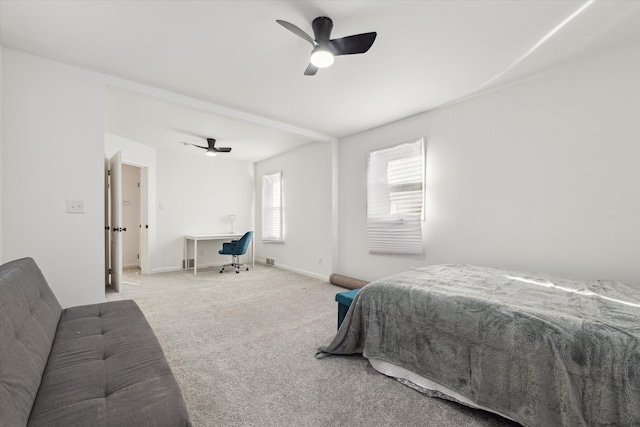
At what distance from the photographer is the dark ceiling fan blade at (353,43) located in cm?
185

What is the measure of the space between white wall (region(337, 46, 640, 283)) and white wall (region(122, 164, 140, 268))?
577 centimetres

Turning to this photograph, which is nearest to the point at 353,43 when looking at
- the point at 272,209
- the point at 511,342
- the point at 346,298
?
the point at 346,298

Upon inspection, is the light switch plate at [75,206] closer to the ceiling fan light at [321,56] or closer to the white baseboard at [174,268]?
the ceiling fan light at [321,56]

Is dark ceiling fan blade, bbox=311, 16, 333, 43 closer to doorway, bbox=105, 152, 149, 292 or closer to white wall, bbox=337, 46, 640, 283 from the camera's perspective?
white wall, bbox=337, 46, 640, 283

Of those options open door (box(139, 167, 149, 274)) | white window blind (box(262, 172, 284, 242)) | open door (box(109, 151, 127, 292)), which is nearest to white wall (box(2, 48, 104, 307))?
open door (box(109, 151, 127, 292))

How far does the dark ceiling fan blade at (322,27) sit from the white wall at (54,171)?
2.17 meters

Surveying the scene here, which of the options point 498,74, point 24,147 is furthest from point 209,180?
point 498,74

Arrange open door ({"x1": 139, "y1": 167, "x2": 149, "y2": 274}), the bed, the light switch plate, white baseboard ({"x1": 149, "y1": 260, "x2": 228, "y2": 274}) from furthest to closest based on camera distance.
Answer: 1. white baseboard ({"x1": 149, "y1": 260, "x2": 228, "y2": 274})
2. open door ({"x1": 139, "y1": 167, "x2": 149, "y2": 274})
3. the light switch plate
4. the bed

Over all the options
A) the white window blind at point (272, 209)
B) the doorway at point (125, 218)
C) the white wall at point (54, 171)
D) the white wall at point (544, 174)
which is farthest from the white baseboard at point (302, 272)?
the white wall at point (54, 171)

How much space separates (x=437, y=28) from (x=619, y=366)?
2192 mm

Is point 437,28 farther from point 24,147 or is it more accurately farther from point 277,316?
point 24,147

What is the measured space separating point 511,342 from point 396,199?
2520 millimetres

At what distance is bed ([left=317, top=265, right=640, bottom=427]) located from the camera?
1.16 metres

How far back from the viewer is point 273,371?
→ 6.38 ft
